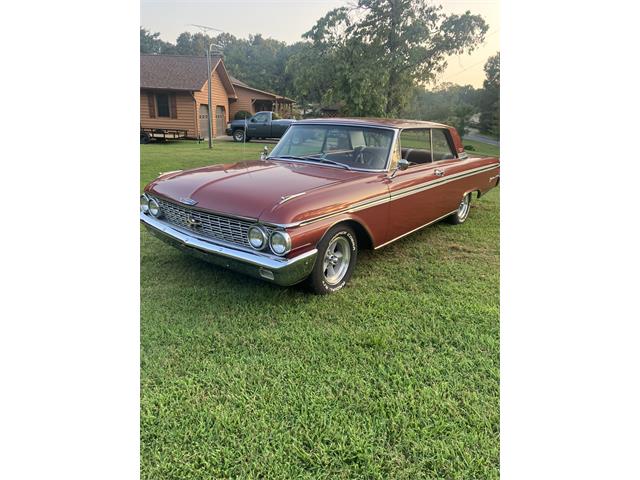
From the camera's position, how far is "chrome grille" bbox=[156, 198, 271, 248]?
8.22ft

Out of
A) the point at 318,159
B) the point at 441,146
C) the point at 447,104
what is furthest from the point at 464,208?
the point at 318,159

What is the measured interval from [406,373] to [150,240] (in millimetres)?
2931

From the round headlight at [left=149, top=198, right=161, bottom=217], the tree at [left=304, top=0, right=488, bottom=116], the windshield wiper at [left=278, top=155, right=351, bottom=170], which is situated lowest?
the round headlight at [left=149, top=198, right=161, bottom=217]

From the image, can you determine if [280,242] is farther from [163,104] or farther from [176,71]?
[163,104]

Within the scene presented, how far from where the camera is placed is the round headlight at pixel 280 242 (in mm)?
2314

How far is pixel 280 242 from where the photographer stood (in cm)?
233

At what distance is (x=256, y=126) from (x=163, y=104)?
2.29 m

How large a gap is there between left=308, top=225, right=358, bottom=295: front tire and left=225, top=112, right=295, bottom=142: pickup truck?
8.41 ft

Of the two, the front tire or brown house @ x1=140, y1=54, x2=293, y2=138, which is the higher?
brown house @ x1=140, y1=54, x2=293, y2=138

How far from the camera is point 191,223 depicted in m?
2.77

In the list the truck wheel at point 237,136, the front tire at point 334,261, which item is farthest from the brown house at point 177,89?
the front tire at point 334,261

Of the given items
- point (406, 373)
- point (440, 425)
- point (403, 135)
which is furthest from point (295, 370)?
point (403, 135)

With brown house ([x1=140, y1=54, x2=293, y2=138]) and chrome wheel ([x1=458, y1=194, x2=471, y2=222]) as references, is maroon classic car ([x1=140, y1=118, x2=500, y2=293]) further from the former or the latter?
brown house ([x1=140, y1=54, x2=293, y2=138])

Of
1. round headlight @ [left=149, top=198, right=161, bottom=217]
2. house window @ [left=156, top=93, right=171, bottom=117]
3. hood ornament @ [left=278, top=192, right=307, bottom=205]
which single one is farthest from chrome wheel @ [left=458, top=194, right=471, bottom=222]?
house window @ [left=156, top=93, right=171, bottom=117]
